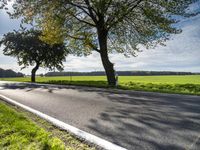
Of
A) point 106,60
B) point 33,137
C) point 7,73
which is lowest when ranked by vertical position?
point 33,137

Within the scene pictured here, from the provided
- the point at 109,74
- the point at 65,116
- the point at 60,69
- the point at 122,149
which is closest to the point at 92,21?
the point at 109,74

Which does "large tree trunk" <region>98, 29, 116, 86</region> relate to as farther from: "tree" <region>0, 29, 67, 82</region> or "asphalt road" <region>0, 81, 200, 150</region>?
"tree" <region>0, 29, 67, 82</region>

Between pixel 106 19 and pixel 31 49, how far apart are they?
23.1 meters

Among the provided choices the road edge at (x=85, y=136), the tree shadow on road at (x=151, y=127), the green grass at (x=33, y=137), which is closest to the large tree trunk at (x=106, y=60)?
the tree shadow on road at (x=151, y=127)

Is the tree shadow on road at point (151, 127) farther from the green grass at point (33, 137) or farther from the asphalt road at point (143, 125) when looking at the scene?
the green grass at point (33, 137)

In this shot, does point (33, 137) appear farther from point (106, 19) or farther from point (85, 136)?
point (106, 19)

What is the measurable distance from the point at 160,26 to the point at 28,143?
53.3 feet

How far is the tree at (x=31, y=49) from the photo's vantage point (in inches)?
1617

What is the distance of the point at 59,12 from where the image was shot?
20016 millimetres

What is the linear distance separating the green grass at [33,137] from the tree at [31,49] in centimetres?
3597

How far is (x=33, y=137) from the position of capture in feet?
16.4

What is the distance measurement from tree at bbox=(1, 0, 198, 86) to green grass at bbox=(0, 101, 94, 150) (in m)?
13.4


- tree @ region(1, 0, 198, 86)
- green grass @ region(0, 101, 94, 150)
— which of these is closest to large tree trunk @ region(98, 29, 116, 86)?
tree @ region(1, 0, 198, 86)

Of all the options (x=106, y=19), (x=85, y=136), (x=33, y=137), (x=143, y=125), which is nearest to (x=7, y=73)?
(x=106, y=19)
